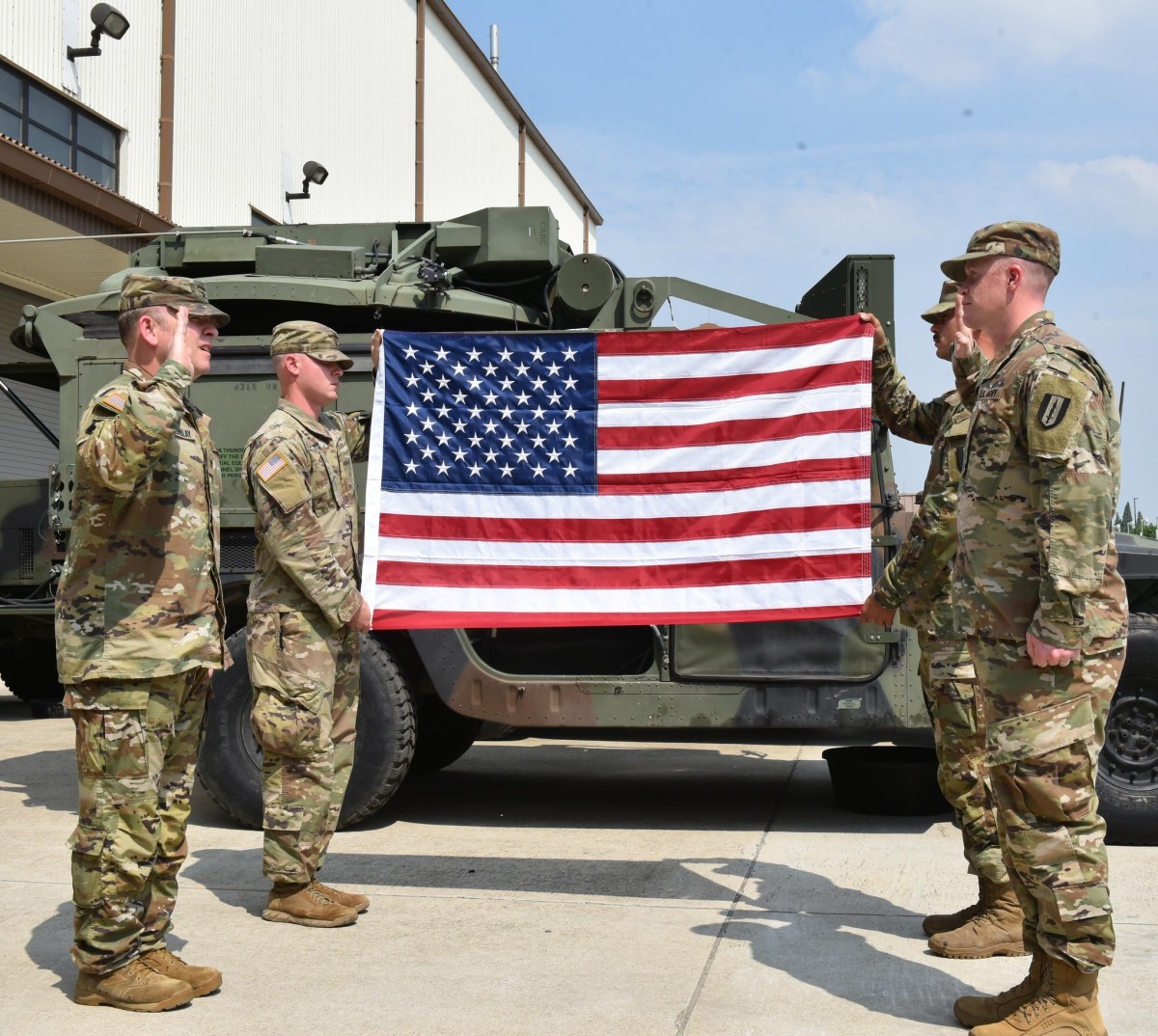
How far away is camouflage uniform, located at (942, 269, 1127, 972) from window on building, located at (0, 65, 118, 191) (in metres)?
12.2

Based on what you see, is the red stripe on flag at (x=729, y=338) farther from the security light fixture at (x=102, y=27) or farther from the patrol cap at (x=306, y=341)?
the security light fixture at (x=102, y=27)

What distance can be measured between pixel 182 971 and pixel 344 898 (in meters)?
0.88

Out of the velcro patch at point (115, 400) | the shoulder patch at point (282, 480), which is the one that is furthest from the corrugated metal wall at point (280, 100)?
the velcro patch at point (115, 400)

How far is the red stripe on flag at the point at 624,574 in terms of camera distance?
16.4 feet

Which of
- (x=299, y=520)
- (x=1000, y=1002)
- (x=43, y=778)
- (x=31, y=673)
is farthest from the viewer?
(x=31, y=673)

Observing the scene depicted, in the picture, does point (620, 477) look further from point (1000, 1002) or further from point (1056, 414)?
point (1000, 1002)

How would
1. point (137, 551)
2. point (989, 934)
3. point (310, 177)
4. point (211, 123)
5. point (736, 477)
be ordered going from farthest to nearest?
point (310, 177) < point (211, 123) < point (736, 477) < point (989, 934) < point (137, 551)

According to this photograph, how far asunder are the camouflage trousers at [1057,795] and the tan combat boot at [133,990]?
85.0 inches

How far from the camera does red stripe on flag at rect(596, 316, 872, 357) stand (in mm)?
5082

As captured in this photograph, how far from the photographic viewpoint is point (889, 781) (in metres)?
5.97

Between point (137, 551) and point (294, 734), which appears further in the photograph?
point (294, 734)

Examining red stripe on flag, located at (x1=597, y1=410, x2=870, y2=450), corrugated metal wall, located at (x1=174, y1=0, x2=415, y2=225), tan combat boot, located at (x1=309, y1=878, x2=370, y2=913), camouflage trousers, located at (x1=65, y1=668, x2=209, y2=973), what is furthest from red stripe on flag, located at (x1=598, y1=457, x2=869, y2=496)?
corrugated metal wall, located at (x1=174, y1=0, x2=415, y2=225)

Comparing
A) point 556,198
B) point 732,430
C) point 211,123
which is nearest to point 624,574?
point 732,430

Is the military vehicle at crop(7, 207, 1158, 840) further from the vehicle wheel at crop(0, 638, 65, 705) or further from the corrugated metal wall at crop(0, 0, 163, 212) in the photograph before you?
the corrugated metal wall at crop(0, 0, 163, 212)
